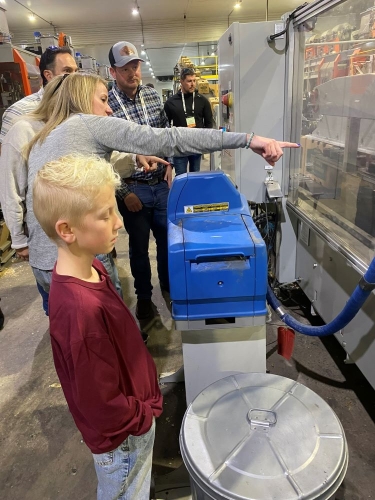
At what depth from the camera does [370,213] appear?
1.77 metres

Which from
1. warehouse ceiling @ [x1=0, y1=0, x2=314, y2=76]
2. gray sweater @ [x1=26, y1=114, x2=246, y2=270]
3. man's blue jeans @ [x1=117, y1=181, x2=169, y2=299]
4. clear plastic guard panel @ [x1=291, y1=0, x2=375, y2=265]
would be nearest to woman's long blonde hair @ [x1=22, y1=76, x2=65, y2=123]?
gray sweater @ [x1=26, y1=114, x2=246, y2=270]

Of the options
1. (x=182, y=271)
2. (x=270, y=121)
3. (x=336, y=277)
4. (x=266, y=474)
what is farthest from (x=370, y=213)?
(x=266, y=474)

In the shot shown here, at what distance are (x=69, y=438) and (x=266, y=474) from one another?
1.19 m

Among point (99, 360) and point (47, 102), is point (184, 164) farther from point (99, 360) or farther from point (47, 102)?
point (99, 360)

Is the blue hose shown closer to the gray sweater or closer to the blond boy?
the gray sweater

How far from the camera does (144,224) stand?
2359mm

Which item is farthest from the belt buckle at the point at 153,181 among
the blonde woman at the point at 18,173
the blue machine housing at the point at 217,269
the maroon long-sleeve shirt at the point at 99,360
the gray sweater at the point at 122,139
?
the maroon long-sleeve shirt at the point at 99,360

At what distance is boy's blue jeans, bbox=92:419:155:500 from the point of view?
96cm

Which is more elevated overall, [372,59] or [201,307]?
[372,59]

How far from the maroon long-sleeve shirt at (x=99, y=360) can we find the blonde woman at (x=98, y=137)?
545 mm

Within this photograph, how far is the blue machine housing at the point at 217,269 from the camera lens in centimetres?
115

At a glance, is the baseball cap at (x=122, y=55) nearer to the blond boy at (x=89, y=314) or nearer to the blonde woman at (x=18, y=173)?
the blonde woman at (x=18, y=173)

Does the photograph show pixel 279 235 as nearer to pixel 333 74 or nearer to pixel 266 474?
pixel 333 74

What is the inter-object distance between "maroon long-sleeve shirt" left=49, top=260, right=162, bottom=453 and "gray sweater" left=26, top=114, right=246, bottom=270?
0.54 meters
